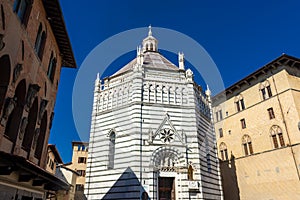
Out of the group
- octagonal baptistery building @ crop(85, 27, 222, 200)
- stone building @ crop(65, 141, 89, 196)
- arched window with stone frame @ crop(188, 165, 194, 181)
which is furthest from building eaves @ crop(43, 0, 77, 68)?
stone building @ crop(65, 141, 89, 196)

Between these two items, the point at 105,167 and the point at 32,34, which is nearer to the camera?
the point at 32,34

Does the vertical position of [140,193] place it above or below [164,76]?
below

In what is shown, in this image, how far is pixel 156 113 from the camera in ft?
60.3

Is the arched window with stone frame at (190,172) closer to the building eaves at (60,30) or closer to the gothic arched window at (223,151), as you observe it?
the building eaves at (60,30)

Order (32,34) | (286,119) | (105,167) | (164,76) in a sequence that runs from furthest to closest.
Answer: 1. (286,119)
2. (164,76)
3. (105,167)
4. (32,34)

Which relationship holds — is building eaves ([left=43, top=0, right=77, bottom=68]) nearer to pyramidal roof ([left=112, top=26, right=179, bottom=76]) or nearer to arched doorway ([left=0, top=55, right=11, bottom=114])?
arched doorway ([left=0, top=55, right=11, bottom=114])

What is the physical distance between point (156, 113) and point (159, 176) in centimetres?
487

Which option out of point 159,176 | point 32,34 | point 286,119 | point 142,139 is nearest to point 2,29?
point 32,34

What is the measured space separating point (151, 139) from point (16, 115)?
9931 mm

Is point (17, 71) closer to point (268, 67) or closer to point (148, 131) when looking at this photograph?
point (148, 131)

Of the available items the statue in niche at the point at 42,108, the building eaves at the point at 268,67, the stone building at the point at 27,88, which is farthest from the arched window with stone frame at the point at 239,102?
the statue in niche at the point at 42,108

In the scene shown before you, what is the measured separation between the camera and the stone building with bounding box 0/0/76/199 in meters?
7.53

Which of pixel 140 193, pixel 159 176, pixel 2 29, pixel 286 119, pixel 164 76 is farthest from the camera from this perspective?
pixel 286 119

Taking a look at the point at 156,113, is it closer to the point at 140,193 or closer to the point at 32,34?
the point at 140,193
